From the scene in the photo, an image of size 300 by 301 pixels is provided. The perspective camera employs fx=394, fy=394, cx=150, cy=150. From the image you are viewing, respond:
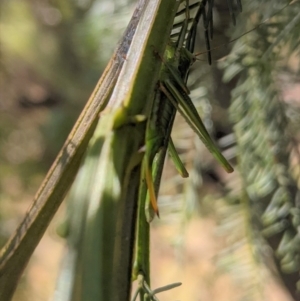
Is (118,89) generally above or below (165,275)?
below

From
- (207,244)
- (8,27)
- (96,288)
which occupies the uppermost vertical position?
(8,27)

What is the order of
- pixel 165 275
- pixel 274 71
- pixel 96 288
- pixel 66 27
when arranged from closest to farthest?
pixel 96 288, pixel 274 71, pixel 165 275, pixel 66 27

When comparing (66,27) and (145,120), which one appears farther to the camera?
(66,27)

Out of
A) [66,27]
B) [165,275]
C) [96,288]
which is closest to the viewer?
[96,288]

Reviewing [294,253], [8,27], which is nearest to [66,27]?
[8,27]

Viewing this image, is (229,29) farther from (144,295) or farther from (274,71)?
(144,295)

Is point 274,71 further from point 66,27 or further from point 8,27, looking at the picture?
point 8,27
